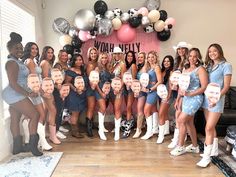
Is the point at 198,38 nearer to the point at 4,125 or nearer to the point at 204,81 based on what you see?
the point at 204,81

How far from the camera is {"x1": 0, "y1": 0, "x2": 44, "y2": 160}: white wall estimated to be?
3.07 meters

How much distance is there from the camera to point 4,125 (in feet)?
10.2

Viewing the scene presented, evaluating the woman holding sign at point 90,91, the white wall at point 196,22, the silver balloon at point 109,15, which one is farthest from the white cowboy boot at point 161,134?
the silver balloon at point 109,15

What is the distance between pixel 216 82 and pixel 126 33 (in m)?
2.14

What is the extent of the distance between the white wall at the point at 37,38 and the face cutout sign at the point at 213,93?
2565mm

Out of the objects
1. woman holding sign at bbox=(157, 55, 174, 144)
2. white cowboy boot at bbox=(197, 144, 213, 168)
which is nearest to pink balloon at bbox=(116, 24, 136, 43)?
woman holding sign at bbox=(157, 55, 174, 144)

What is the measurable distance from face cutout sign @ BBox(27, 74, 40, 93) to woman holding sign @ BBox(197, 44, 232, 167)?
2.17m

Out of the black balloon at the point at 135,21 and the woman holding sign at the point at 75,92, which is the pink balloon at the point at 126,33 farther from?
the woman holding sign at the point at 75,92

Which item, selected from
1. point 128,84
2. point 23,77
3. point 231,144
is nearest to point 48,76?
point 23,77

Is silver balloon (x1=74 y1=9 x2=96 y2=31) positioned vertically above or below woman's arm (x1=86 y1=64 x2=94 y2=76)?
above

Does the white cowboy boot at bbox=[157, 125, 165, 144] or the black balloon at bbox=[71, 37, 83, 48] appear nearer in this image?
the white cowboy boot at bbox=[157, 125, 165, 144]

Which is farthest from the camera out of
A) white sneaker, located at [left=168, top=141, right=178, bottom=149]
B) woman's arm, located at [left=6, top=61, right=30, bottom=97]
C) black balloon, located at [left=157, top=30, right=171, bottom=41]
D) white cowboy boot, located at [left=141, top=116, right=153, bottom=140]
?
black balloon, located at [left=157, top=30, right=171, bottom=41]

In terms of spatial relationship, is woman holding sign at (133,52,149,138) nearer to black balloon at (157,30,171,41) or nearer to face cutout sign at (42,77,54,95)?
black balloon at (157,30,171,41)

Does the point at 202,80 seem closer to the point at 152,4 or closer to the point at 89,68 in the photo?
the point at 89,68
